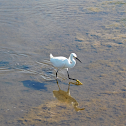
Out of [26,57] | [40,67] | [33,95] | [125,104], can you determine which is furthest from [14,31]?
[125,104]

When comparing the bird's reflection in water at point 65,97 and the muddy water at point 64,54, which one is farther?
the bird's reflection in water at point 65,97

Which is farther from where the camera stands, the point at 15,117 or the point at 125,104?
the point at 125,104

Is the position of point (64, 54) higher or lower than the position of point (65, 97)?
higher

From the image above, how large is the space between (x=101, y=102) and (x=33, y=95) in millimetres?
1683

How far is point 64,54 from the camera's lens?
22.4 feet

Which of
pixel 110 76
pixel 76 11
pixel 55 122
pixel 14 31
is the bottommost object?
pixel 55 122

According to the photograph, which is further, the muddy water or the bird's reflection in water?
the bird's reflection in water

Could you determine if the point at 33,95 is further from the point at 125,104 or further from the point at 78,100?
the point at 125,104

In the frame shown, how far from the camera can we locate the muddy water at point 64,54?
4396 mm

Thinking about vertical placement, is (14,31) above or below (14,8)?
below

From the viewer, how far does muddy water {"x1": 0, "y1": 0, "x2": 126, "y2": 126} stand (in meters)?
4.40

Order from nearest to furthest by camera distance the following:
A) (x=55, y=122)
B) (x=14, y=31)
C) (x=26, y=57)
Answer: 1. (x=55, y=122)
2. (x=26, y=57)
3. (x=14, y=31)

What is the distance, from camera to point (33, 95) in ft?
16.3

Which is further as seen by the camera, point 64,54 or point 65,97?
point 64,54
